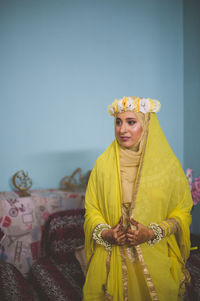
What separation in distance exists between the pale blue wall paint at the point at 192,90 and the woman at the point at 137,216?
4.29ft

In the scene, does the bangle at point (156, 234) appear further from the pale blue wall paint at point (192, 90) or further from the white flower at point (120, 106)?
the pale blue wall paint at point (192, 90)

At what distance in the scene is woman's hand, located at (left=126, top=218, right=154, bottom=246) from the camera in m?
1.11

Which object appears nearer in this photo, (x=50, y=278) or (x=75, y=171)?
(x=50, y=278)

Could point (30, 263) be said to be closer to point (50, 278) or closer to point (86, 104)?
point (50, 278)

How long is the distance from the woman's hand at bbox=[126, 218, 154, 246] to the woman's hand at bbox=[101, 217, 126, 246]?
3 centimetres

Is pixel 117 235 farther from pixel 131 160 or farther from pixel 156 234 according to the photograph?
pixel 131 160

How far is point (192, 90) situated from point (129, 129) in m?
1.55

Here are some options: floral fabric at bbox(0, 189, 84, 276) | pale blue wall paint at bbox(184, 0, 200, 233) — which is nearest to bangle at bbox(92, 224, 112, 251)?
floral fabric at bbox(0, 189, 84, 276)

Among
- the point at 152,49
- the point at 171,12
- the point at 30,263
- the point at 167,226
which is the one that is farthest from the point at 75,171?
the point at 171,12

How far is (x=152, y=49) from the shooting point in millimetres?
2625

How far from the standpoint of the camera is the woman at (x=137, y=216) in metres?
1.17

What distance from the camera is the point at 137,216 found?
3.98 feet

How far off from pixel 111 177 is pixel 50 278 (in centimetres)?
91

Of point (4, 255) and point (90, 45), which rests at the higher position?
point (90, 45)
